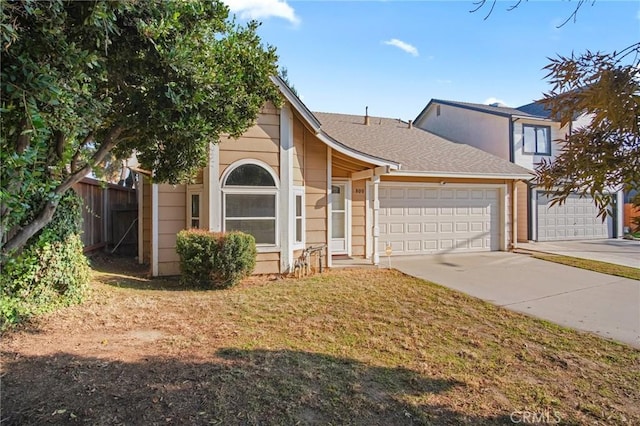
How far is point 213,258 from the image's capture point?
711 cm

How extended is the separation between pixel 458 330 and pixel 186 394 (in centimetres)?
367

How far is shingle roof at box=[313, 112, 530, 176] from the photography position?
12289 millimetres

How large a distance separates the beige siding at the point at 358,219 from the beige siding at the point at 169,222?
15.7ft

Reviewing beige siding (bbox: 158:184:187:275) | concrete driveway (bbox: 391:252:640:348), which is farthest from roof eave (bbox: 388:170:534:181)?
beige siding (bbox: 158:184:187:275)

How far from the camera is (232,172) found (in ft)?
27.3

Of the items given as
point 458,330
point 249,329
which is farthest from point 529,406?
point 249,329

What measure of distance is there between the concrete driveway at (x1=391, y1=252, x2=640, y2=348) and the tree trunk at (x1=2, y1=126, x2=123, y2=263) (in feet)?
21.0

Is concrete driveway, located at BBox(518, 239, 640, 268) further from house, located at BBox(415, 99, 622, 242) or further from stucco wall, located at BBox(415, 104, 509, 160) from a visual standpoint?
stucco wall, located at BBox(415, 104, 509, 160)

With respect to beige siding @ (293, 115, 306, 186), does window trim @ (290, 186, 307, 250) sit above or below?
below

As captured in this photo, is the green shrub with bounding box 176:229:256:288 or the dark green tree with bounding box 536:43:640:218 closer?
the dark green tree with bounding box 536:43:640:218

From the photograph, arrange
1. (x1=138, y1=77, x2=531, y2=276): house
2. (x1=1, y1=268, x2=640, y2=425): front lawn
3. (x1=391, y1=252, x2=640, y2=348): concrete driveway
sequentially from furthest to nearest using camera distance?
(x1=138, y1=77, x2=531, y2=276): house → (x1=391, y1=252, x2=640, y2=348): concrete driveway → (x1=1, y1=268, x2=640, y2=425): front lawn

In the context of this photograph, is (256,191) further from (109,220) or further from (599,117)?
(599,117)

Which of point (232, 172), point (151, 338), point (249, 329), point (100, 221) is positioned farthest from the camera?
point (100, 221)

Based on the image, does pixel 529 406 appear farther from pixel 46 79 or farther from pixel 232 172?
pixel 232 172
